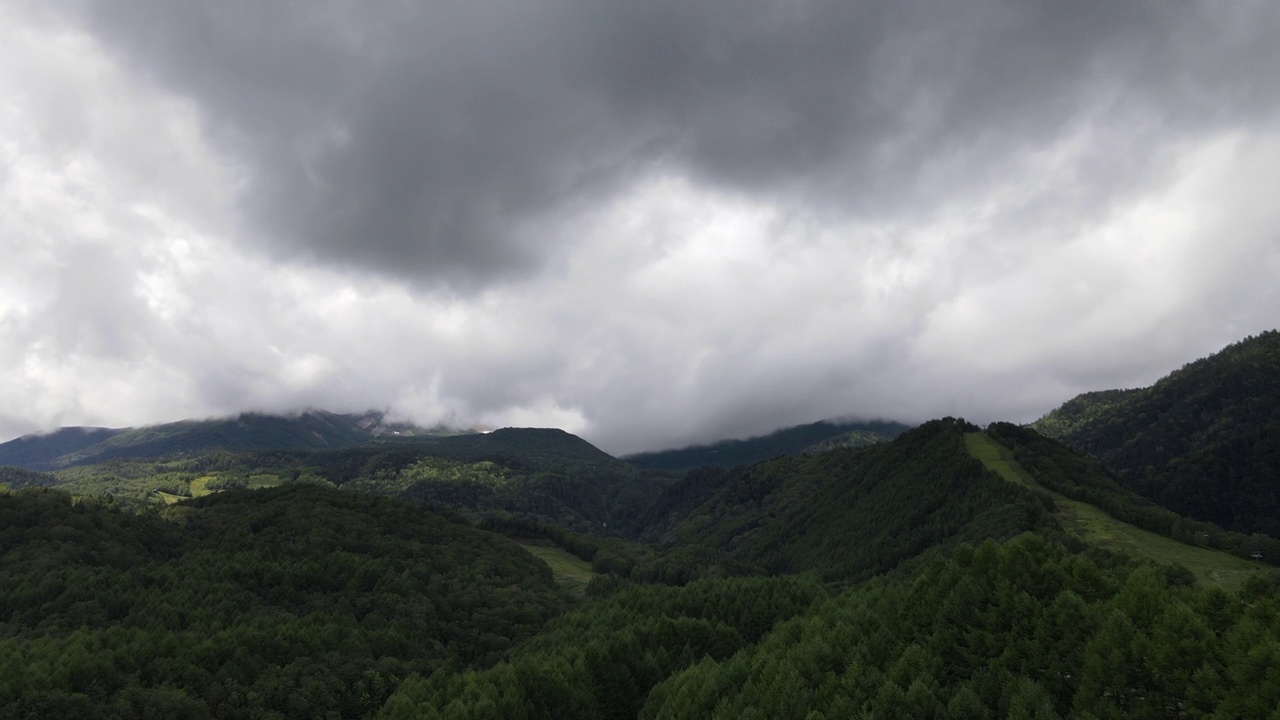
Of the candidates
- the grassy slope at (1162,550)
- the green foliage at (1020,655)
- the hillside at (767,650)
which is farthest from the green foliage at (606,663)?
the grassy slope at (1162,550)

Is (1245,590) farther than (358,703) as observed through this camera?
No

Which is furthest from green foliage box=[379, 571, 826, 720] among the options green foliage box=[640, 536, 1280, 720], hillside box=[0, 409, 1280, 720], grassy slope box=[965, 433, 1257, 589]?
grassy slope box=[965, 433, 1257, 589]

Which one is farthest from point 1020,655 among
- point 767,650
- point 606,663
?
point 606,663

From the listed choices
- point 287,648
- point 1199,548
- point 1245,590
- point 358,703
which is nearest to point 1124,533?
point 1199,548

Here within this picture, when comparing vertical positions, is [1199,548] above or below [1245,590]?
below

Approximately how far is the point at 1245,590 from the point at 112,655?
196 m

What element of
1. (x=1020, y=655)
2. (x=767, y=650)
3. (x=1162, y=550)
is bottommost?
(x=767, y=650)

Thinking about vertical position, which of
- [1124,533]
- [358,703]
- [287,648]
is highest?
[1124,533]

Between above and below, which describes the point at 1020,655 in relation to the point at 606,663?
above

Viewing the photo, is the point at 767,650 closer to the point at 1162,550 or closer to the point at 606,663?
the point at 606,663

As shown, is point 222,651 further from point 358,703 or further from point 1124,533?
point 1124,533

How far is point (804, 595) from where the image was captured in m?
188

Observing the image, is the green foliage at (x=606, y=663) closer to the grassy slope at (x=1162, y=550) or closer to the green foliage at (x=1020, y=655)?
the green foliage at (x=1020, y=655)

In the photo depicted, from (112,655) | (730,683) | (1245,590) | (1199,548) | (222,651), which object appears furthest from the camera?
(1199,548)
